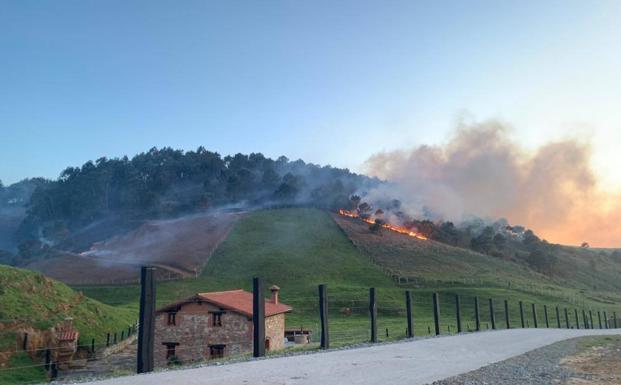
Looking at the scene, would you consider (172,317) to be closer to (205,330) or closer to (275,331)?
(205,330)

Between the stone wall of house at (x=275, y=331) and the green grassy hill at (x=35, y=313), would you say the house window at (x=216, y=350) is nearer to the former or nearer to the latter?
the stone wall of house at (x=275, y=331)

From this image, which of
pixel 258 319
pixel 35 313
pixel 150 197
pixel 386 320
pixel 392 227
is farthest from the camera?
pixel 150 197

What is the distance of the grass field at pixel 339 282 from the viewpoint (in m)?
75.4

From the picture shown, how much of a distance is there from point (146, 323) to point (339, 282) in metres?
88.8

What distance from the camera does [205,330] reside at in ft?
144

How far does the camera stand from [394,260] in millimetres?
119312

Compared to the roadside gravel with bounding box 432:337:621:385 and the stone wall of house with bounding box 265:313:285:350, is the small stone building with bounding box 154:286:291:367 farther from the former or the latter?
the roadside gravel with bounding box 432:337:621:385

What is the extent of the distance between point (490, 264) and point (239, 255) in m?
63.8

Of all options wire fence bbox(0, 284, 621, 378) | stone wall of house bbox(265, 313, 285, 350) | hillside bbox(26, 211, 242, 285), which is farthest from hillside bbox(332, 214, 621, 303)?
stone wall of house bbox(265, 313, 285, 350)

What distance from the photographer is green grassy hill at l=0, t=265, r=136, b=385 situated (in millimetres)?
34656

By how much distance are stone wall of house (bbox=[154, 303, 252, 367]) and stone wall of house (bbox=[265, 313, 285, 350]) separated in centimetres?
166

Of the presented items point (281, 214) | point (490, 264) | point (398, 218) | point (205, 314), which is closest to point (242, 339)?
point (205, 314)

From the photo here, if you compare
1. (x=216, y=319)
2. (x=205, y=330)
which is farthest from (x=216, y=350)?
(x=216, y=319)

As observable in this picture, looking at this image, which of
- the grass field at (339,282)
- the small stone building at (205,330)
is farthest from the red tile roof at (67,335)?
the grass field at (339,282)
